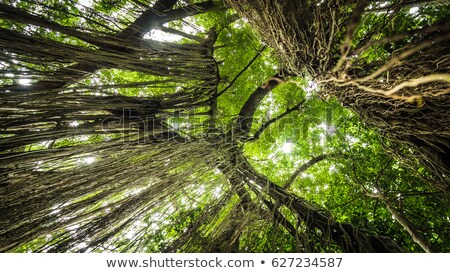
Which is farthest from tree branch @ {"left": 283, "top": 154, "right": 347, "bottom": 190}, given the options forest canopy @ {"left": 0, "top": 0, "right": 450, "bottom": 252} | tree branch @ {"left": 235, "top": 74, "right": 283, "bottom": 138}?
tree branch @ {"left": 235, "top": 74, "right": 283, "bottom": 138}

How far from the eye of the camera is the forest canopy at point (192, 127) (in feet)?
3.40

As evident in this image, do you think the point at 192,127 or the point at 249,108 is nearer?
the point at 192,127

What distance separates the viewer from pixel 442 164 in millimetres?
1056

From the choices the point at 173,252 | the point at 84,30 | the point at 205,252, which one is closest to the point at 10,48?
the point at 84,30

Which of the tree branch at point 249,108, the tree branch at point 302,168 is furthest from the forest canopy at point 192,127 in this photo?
the tree branch at point 302,168

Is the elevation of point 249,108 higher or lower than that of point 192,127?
higher

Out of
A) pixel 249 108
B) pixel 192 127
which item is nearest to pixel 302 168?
pixel 249 108

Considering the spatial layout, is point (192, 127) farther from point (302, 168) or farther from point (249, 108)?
point (302, 168)

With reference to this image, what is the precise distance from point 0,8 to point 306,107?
2.64m

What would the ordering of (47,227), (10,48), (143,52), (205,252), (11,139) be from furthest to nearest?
1. (143,52)
2. (205,252)
3. (47,227)
4. (11,139)
5. (10,48)

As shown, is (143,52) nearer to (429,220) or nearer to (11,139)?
(11,139)

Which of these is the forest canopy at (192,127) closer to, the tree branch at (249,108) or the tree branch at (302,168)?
the tree branch at (249,108)

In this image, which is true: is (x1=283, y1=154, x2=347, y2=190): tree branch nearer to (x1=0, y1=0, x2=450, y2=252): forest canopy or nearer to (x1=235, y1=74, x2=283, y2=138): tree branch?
(x1=0, y1=0, x2=450, y2=252): forest canopy

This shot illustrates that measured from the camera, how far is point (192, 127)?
6.41 feet
